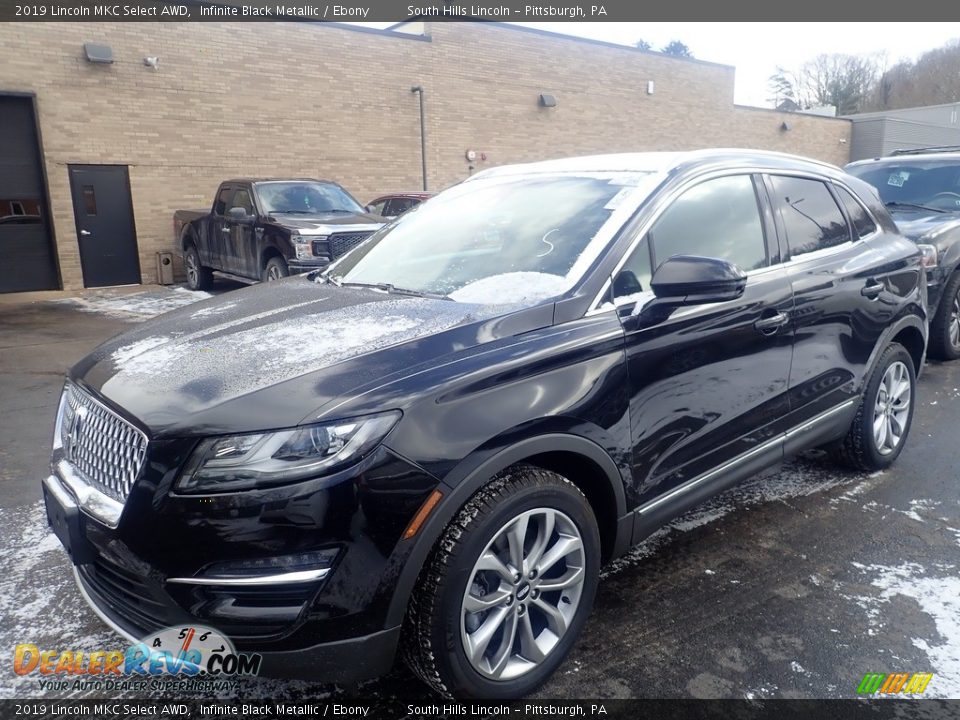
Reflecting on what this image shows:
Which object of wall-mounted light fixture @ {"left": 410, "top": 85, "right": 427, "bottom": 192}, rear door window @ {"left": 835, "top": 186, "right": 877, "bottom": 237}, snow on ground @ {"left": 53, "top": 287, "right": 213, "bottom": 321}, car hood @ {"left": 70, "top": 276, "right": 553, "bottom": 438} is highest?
wall-mounted light fixture @ {"left": 410, "top": 85, "right": 427, "bottom": 192}

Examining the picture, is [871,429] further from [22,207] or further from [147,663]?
[22,207]

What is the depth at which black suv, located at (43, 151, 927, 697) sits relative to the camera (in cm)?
201

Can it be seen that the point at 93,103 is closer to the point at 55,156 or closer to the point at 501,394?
the point at 55,156

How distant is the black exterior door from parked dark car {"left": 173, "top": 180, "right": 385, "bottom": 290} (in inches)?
80.7

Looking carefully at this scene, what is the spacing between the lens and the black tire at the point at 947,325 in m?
6.61

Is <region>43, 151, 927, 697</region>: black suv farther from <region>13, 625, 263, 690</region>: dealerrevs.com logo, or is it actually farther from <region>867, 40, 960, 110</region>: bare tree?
<region>867, 40, 960, 110</region>: bare tree

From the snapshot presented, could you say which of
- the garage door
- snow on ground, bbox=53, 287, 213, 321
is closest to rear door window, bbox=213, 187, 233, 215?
snow on ground, bbox=53, 287, 213, 321

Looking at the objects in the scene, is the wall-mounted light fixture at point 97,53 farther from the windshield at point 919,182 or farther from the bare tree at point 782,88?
the bare tree at point 782,88

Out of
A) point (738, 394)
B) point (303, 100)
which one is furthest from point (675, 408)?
point (303, 100)

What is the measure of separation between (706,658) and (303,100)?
15.7 meters

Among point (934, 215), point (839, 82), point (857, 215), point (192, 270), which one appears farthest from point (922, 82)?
point (857, 215)

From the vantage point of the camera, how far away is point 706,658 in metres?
2.69

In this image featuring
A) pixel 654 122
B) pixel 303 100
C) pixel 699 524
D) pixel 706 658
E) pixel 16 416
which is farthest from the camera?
pixel 654 122

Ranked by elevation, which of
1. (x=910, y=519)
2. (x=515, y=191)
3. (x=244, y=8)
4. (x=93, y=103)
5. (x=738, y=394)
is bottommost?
(x=910, y=519)
